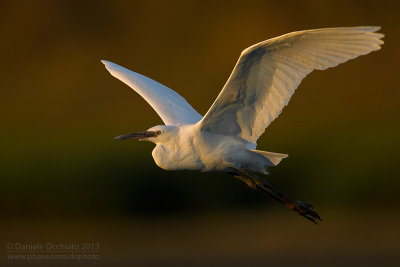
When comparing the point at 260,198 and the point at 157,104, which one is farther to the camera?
the point at 260,198

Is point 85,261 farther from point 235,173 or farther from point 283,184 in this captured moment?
point 235,173

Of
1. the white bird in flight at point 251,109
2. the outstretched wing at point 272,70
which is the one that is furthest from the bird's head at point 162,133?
the outstretched wing at point 272,70

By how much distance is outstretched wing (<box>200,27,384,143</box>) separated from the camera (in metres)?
5.77

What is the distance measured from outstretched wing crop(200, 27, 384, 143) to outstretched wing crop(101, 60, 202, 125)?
2.31 ft

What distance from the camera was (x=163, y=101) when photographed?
7.40 m

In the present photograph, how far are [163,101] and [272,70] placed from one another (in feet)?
5.16

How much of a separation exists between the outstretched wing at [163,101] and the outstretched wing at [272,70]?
2.31 feet

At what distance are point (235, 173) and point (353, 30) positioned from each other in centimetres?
168

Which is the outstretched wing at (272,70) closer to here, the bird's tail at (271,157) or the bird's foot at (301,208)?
the bird's tail at (271,157)

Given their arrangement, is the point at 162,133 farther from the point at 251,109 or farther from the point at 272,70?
the point at 272,70

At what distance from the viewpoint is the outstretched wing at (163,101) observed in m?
7.18

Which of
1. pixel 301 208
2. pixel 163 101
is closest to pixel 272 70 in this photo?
pixel 301 208

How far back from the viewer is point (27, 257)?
37.3 ft

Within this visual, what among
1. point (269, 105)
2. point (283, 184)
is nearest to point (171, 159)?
point (269, 105)
